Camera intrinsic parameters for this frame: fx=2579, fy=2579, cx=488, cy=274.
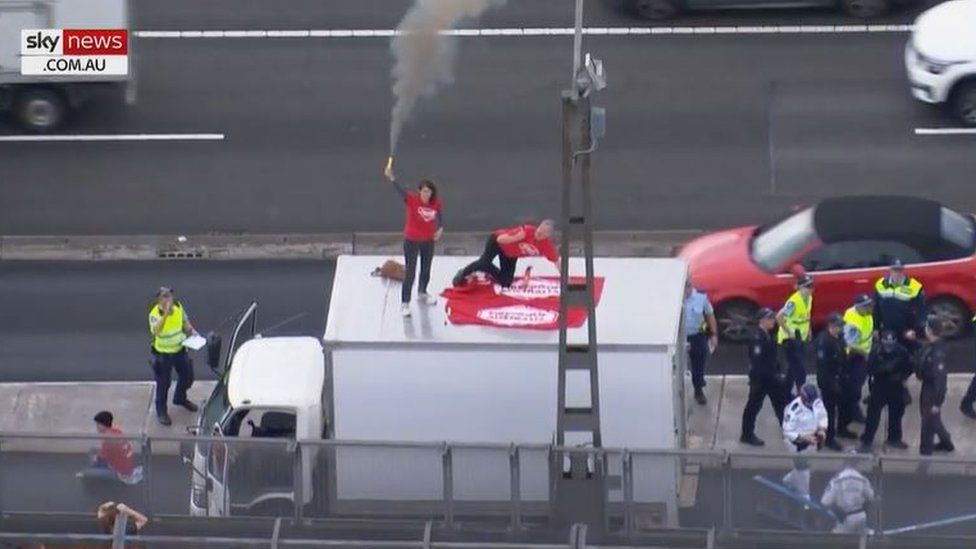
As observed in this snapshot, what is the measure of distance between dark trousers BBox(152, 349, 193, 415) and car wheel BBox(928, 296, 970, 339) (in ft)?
25.8

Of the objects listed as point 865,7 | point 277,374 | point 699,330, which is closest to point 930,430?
point 699,330

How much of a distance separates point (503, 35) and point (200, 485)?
1328cm

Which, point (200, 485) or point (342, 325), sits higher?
point (342, 325)

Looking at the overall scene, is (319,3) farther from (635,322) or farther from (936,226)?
(635,322)

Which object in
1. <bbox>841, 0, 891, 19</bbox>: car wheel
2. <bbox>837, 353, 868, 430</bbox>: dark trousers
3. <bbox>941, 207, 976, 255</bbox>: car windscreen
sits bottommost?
<bbox>837, 353, 868, 430</bbox>: dark trousers

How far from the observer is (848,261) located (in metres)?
27.5

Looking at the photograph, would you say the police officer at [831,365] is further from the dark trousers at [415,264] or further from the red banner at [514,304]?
the dark trousers at [415,264]

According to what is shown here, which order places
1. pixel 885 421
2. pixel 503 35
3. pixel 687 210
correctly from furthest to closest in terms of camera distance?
pixel 503 35 → pixel 687 210 → pixel 885 421

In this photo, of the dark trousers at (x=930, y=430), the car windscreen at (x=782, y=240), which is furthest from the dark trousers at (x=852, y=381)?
the car windscreen at (x=782, y=240)

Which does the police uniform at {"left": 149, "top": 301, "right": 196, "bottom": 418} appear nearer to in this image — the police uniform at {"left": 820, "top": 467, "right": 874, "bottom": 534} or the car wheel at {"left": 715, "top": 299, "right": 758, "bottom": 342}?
the car wheel at {"left": 715, "top": 299, "right": 758, "bottom": 342}

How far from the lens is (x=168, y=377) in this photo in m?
26.7

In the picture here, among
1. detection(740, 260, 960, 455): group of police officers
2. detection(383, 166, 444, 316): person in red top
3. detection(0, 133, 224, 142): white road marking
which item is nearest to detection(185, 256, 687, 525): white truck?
detection(383, 166, 444, 316): person in red top

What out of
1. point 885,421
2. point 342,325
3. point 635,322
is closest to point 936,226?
point 885,421

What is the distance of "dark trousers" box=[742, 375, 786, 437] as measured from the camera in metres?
25.4
